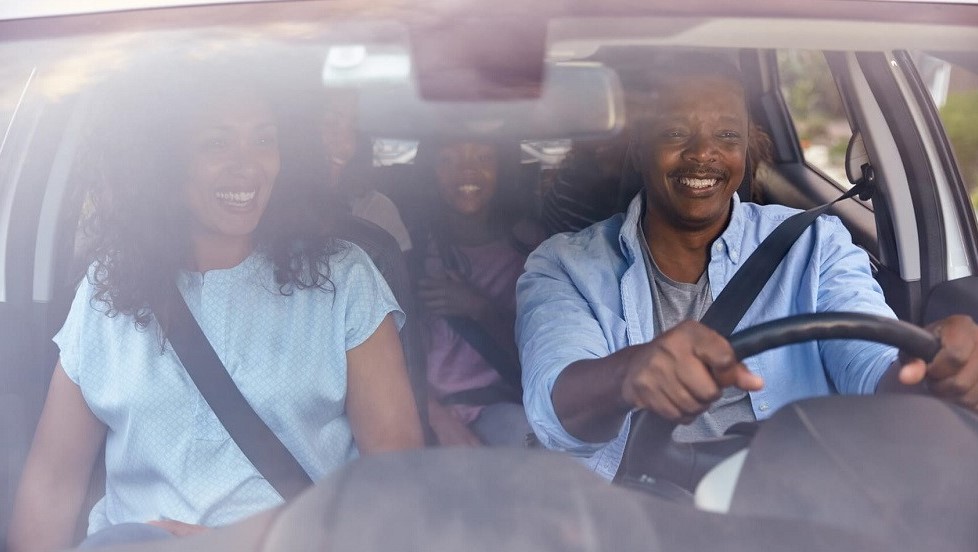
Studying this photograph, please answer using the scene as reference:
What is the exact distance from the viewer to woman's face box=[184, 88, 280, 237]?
5.45 ft

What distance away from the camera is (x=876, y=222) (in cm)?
232

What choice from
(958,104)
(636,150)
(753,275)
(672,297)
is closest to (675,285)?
(672,297)

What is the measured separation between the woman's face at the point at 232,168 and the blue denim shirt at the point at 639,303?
52 cm

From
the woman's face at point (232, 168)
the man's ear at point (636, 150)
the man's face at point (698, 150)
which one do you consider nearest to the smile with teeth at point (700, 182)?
the man's face at point (698, 150)

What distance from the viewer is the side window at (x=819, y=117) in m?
2.12

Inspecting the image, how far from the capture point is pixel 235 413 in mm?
1643

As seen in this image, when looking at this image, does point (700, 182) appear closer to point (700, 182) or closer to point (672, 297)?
point (700, 182)

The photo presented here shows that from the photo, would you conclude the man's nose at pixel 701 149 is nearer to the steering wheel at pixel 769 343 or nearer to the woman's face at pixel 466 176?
the woman's face at pixel 466 176

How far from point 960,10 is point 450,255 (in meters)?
1.29

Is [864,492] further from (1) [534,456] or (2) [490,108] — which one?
(2) [490,108]

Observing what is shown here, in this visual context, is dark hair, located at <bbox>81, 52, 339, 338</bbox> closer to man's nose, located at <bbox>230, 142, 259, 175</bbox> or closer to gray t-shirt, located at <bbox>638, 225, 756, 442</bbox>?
man's nose, located at <bbox>230, 142, 259, 175</bbox>

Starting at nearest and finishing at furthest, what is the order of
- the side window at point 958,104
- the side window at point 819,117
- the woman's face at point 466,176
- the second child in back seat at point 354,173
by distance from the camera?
the side window at point 958,104
the second child in back seat at point 354,173
the woman's face at point 466,176
the side window at point 819,117

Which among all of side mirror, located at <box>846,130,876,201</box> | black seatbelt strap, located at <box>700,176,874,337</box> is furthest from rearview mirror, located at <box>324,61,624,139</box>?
side mirror, located at <box>846,130,876,201</box>

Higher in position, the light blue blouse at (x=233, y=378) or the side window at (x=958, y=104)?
the side window at (x=958, y=104)
